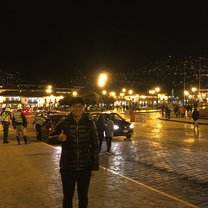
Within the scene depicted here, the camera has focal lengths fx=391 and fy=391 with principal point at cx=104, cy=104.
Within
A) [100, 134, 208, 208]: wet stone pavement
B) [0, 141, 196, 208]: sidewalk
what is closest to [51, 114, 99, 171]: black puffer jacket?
[0, 141, 196, 208]: sidewalk

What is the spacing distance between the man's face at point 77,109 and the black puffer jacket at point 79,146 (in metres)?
0.06

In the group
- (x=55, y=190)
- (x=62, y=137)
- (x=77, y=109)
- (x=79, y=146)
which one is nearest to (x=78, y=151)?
(x=79, y=146)

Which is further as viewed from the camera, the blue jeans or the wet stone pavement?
the wet stone pavement

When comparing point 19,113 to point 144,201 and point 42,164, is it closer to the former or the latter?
point 42,164

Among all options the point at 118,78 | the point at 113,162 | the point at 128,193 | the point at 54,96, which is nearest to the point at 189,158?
the point at 113,162

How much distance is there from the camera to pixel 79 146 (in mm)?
4895

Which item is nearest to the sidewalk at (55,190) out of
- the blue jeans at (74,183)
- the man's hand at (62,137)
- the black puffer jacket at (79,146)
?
the blue jeans at (74,183)

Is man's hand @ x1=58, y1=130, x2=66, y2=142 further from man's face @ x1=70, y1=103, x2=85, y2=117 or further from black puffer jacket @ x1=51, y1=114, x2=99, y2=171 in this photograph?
man's face @ x1=70, y1=103, x2=85, y2=117

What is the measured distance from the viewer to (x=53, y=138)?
508 cm

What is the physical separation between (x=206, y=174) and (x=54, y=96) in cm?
8754

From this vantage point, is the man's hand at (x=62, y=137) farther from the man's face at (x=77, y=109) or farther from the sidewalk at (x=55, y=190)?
the sidewalk at (x=55, y=190)

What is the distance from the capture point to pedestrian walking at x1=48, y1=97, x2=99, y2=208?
487cm

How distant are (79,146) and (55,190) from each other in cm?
292

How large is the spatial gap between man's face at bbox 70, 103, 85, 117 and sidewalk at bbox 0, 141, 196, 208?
6.78 ft
